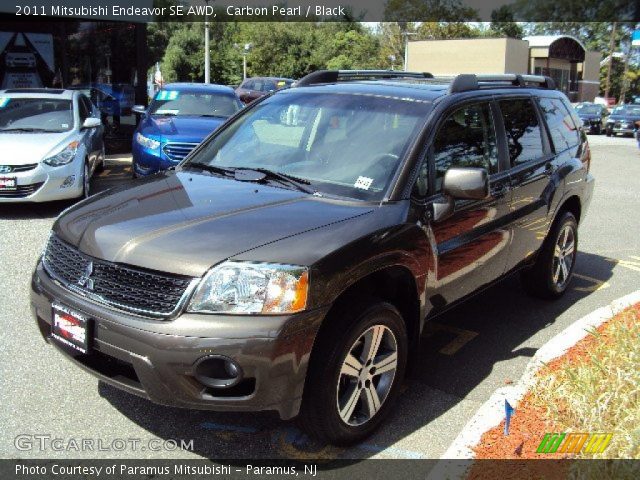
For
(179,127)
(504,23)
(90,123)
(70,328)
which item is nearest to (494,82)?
(70,328)

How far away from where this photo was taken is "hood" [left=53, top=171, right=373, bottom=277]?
2.97 m

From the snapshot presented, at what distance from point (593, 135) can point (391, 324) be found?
3355 cm

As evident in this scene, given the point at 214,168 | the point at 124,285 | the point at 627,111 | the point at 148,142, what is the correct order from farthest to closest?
1. the point at 627,111
2. the point at 148,142
3. the point at 214,168
4. the point at 124,285

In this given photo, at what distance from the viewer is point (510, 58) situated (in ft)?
161

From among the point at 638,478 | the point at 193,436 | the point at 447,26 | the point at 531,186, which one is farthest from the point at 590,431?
the point at 447,26

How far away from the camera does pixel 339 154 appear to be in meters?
3.96

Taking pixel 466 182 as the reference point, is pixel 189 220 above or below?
below

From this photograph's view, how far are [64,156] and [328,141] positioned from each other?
5.68 meters

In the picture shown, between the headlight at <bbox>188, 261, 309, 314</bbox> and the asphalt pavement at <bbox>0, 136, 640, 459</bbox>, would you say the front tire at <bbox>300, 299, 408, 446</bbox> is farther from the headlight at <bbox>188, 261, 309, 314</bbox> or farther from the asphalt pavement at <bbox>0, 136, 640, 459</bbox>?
the headlight at <bbox>188, 261, 309, 314</bbox>

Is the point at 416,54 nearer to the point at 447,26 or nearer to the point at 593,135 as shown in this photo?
the point at 447,26

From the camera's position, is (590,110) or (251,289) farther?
(590,110)

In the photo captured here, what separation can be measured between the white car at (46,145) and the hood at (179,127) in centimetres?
83

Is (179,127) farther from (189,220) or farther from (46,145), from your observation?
(189,220)

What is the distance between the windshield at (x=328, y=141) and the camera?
3.80 meters
